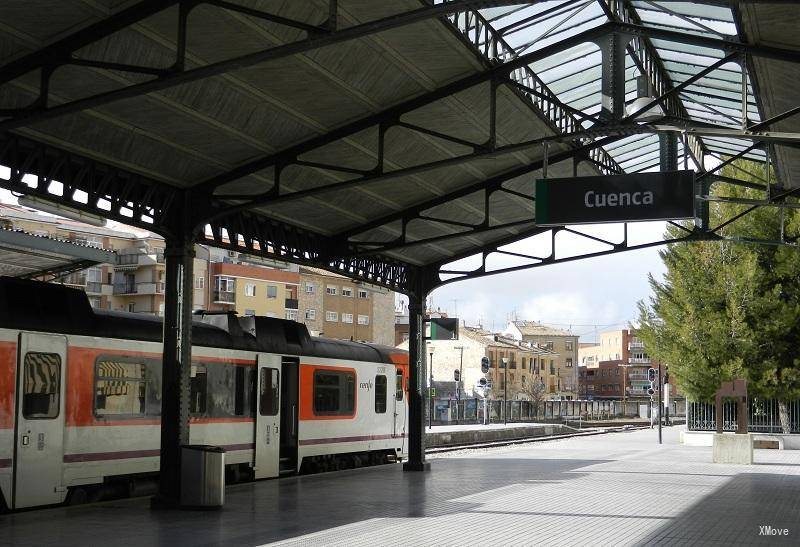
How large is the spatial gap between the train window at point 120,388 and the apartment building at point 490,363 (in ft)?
255

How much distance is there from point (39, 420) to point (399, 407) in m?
13.2

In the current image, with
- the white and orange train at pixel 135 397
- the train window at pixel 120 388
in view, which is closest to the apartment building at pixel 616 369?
the white and orange train at pixel 135 397

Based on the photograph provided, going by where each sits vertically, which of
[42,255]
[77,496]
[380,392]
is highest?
[42,255]

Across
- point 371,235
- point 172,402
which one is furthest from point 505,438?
point 172,402

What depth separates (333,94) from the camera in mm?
14727

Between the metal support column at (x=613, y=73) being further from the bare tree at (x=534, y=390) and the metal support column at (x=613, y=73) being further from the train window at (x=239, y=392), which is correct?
the bare tree at (x=534, y=390)

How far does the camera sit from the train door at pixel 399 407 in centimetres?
2628

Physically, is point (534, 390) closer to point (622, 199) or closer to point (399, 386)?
point (399, 386)

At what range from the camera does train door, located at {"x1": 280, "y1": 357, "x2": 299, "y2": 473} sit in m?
21.1

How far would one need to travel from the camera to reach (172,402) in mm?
15625

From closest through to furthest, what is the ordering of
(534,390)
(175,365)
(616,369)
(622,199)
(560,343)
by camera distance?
1. (622,199)
2. (175,365)
3. (534,390)
4. (560,343)
5. (616,369)

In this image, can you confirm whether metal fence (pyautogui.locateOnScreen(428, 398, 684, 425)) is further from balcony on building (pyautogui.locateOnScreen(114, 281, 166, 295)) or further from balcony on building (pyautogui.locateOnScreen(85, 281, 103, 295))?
balcony on building (pyautogui.locateOnScreen(85, 281, 103, 295))

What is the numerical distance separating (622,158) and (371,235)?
6018 millimetres

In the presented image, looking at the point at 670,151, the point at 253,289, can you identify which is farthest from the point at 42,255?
the point at 253,289
